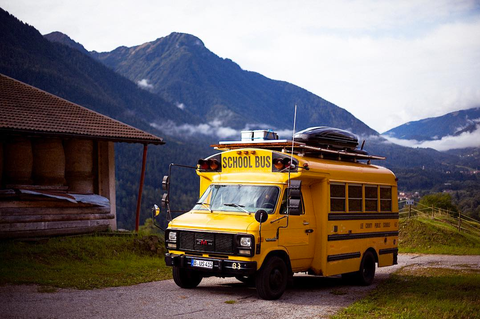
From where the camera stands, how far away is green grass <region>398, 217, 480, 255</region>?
2952cm

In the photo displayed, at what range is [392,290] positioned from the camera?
13.0 m

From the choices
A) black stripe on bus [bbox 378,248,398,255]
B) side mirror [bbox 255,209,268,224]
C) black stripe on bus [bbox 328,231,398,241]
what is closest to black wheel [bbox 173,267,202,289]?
side mirror [bbox 255,209,268,224]

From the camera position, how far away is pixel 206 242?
11320 mm

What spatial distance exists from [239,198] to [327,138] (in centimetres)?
311

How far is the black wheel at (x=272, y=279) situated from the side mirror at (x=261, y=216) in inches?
34.8

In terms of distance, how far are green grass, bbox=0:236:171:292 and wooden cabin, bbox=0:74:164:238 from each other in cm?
79

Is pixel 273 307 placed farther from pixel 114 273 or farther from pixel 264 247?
pixel 114 273

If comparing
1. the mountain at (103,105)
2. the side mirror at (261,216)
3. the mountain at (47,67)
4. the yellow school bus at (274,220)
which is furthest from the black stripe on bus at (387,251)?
the mountain at (47,67)

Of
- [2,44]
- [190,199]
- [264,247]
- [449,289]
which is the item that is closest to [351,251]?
[449,289]

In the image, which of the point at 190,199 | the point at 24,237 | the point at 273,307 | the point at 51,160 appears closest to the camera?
the point at 273,307

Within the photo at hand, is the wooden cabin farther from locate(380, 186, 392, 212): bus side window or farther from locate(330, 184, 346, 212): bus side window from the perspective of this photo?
locate(330, 184, 346, 212): bus side window

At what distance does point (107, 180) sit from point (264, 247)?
1051cm

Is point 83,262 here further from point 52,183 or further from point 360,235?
point 360,235

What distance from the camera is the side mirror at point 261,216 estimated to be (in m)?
10.8
